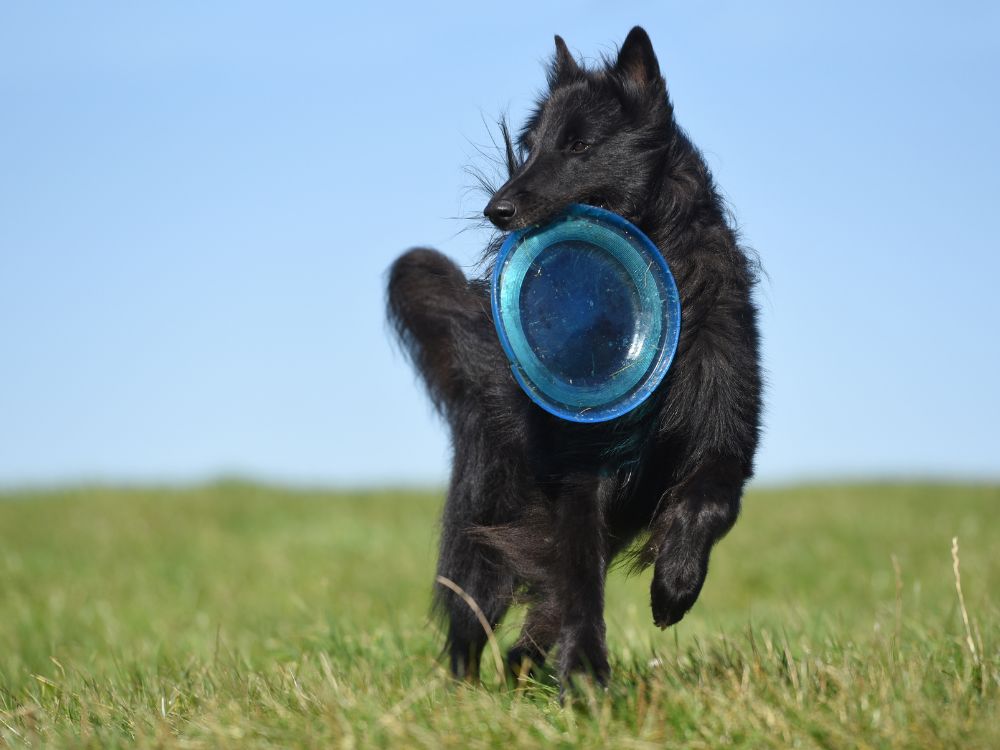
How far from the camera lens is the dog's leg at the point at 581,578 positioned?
138 inches

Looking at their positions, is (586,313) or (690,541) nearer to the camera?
(690,541)

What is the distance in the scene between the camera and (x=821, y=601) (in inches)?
332

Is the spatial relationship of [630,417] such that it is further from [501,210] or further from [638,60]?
[638,60]

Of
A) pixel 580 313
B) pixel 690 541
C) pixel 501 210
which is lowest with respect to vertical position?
pixel 690 541

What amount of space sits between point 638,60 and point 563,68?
0.30 meters

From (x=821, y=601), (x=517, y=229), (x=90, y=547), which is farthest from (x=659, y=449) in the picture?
(x=90, y=547)

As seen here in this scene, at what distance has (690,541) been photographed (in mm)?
3490

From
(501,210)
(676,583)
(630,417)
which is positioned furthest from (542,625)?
(501,210)

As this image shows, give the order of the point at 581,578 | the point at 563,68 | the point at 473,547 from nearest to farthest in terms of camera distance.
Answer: the point at 581,578
the point at 563,68
the point at 473,547

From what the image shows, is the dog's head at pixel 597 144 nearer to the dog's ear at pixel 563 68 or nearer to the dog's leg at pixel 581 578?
the dog's ear at pixel 563 68

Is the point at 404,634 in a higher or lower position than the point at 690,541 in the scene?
lower

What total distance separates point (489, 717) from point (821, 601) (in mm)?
5975

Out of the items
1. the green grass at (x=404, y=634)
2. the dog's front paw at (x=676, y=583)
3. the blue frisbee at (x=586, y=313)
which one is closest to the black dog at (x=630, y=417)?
the dog's front paw at (x=676, y=583)

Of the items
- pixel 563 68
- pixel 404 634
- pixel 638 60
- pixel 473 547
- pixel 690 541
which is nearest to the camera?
pixel 690 541
